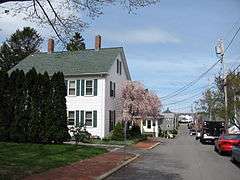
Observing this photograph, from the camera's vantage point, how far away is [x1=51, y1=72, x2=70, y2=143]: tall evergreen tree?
93.3 feet

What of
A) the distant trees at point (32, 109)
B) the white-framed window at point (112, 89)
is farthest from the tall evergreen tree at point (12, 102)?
A: the white-framed window at point (112, 89)

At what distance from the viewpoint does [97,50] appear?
152 feet

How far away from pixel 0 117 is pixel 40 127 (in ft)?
8.35

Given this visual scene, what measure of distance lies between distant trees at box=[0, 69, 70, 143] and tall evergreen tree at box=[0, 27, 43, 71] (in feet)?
154

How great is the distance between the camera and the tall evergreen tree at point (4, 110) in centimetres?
2845

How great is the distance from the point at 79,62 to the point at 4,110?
16.4 meters

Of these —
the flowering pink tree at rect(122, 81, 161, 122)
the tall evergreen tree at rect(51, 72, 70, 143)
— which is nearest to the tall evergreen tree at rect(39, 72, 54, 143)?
the tall evergreen tree at rect(51, 72, 70, 143)

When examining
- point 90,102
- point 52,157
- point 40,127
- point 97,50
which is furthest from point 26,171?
point 97,50

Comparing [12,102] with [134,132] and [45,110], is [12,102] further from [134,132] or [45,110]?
[134,132]

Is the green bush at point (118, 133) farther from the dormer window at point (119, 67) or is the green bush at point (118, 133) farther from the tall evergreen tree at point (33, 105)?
the tall evergreen tree at point (33, 105)

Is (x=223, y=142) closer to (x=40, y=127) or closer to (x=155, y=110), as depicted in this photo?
(x=40, y=127)

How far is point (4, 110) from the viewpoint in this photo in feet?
93.6

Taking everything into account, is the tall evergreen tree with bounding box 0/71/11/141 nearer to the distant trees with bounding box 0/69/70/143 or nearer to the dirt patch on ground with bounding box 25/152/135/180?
the distant trees with bounding box 0/69/70/143

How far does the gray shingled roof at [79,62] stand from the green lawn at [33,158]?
15618mm
